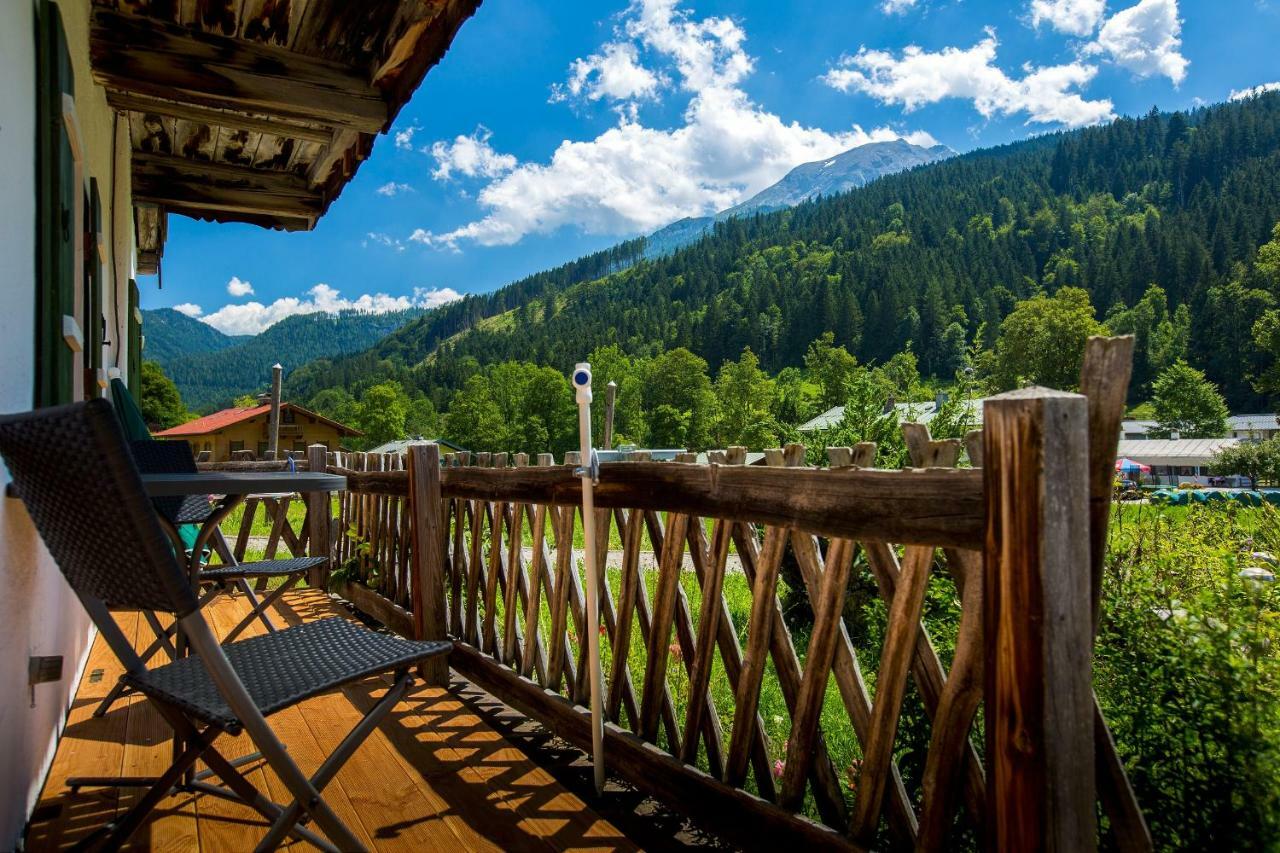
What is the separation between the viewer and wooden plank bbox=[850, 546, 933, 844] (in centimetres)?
157

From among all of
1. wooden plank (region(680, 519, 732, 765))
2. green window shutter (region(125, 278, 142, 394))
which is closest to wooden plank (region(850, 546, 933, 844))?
wooden plank (region(680, 519, 732, 765))

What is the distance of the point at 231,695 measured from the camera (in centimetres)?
138

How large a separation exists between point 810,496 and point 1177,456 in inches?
3039

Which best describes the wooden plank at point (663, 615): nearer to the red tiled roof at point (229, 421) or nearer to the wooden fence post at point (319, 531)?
the wooden fence post at point (319, 531)

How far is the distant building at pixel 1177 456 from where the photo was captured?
62344 millimetres

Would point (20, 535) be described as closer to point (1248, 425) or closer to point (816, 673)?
point (816, 673)

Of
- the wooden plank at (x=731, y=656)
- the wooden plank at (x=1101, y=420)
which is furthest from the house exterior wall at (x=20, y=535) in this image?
the wooden plank at (x=1101, y=420)

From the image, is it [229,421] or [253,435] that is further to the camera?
[253,435]

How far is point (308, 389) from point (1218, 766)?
426 feet

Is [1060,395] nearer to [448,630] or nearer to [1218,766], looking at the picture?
[1218,766]

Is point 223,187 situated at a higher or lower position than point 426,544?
higher

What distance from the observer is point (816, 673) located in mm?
1801

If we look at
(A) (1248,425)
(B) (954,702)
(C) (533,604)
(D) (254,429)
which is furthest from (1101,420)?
(A) (1248,425)

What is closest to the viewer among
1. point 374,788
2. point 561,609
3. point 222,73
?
point 374,788
